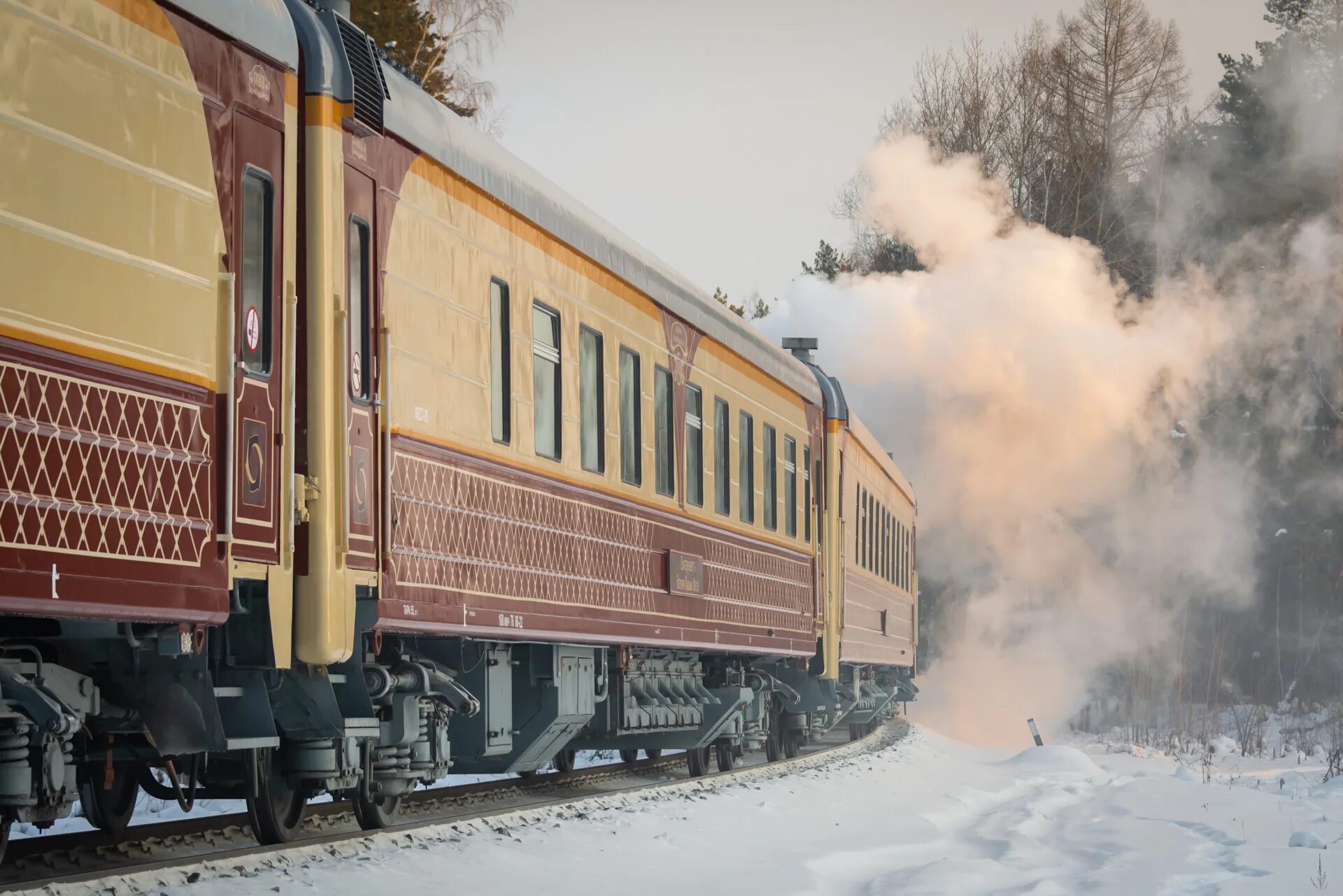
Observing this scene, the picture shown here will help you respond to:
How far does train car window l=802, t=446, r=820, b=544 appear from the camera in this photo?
63.4 ft

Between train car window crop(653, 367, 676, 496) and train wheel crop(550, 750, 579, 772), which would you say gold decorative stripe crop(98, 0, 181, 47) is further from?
train wheel crop(550, 750, 579, 772)

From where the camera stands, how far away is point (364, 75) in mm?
8625

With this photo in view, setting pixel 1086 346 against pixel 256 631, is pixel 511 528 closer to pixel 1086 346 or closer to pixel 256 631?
pixel 256 631

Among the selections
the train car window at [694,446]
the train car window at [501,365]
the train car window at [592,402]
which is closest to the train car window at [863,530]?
→ the train car window at [694,446]

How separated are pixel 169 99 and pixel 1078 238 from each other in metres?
46.0

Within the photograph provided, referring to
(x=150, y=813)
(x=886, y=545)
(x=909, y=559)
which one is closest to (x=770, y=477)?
(x=150, y=813)

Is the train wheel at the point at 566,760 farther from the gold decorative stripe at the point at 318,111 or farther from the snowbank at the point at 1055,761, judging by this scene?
the gold decorative stripe at the point at 318,111

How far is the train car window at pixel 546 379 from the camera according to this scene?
11.1 metres

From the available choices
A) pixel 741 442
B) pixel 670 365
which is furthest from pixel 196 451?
pixel 741 442

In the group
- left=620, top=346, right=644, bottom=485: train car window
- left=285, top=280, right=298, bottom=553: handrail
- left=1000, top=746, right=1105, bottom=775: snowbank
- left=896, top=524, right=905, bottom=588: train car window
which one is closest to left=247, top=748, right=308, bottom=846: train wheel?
left=285, top=280, right=298, bottom=553: handrail

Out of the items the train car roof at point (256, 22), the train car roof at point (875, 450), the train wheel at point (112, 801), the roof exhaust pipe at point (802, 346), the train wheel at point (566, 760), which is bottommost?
the train wheel at point (566, 760)

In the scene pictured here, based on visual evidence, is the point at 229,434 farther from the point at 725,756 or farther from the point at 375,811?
the point at 725,756

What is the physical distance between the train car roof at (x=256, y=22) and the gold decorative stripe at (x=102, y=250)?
1.02 meters

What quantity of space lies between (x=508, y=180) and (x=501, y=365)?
113 cm
